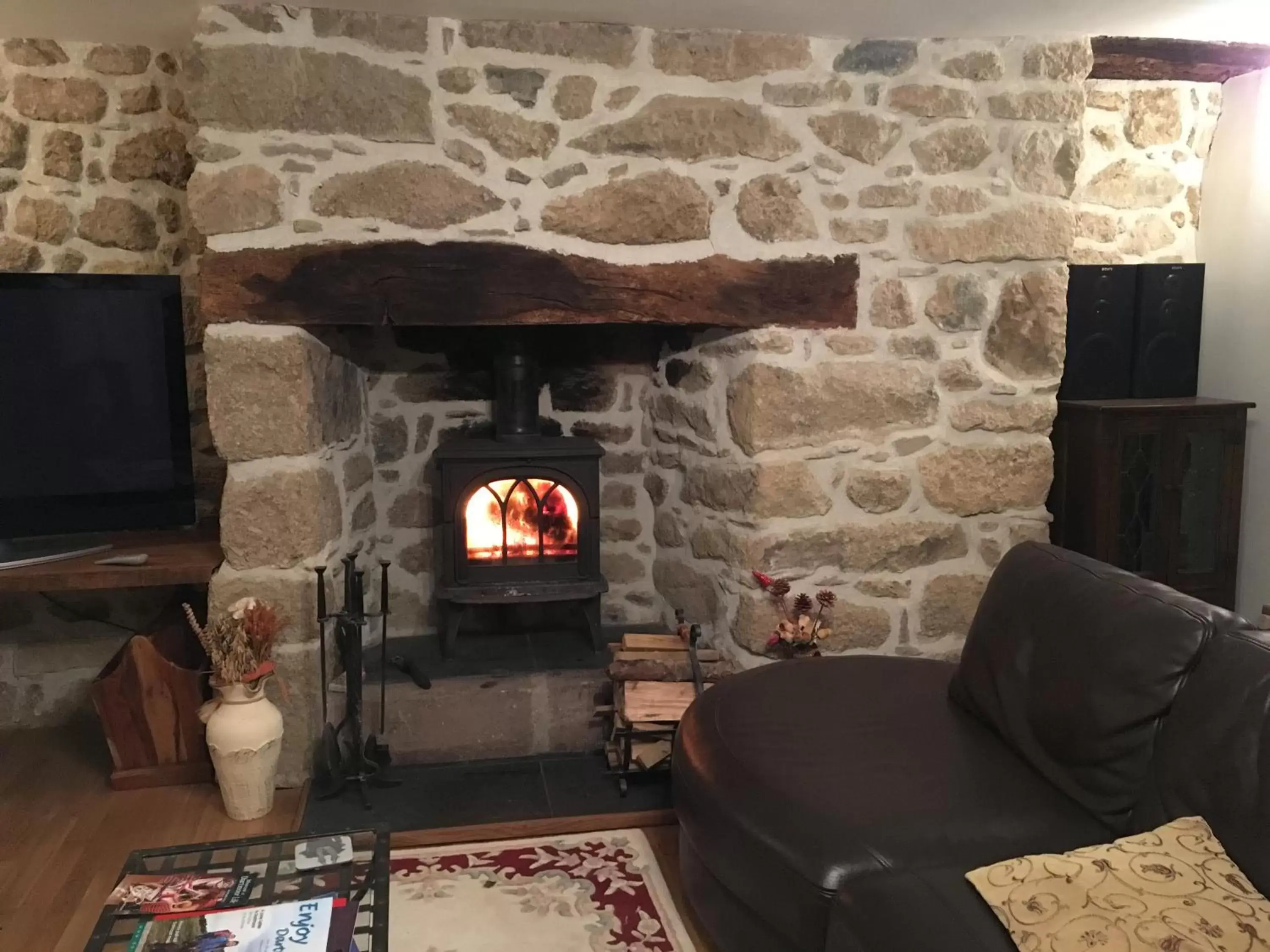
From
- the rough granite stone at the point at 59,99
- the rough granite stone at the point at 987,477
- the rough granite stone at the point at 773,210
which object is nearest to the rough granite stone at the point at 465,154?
the rough granite stone at the point at 773,210

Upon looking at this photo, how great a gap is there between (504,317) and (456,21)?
0.78 metres

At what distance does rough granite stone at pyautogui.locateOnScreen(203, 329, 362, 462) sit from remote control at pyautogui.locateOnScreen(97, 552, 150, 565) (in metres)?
0.37

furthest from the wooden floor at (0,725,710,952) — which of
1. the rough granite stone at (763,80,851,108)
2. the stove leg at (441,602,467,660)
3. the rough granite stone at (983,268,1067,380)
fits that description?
the rough granite stone at (763,80,851,108)

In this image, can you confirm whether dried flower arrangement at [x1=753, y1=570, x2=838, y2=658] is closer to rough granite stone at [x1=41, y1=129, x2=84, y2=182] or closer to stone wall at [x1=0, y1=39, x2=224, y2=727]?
stone wall at [x1=0, y1=39, x2=224, y2=727]

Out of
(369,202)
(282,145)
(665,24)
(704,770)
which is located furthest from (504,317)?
(704,770)

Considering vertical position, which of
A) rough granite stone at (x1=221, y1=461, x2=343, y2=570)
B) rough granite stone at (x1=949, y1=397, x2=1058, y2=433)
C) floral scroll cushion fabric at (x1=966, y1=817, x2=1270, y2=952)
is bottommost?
floral scroll cushion fabric at (x1=966, y1=817, x2=1270, y2=952)

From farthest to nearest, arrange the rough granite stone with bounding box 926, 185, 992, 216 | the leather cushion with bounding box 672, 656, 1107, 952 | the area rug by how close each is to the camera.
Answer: the rough granite stone with bounding box 926, 185, 992, 216
the area rug
the leather cushion with bounding box 672, 656, 1107, 952

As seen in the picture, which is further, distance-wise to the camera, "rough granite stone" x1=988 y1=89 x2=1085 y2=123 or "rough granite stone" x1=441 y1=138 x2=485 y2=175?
"rough granite stone" x1=988 y1=89 x2=1085 y2=123

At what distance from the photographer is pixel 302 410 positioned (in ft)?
8.72

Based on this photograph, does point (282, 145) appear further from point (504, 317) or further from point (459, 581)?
point (459, 581)

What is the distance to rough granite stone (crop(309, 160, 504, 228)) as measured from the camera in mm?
2566

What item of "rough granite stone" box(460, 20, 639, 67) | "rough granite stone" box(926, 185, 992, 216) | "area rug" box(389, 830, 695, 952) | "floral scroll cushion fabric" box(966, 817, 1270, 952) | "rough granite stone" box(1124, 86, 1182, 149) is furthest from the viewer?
"rough granite stone" box(1124, 86, 1182, 149)

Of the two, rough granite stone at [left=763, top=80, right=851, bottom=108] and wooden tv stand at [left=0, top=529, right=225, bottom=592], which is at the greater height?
rough granite stone at [left=763, top=80, right=851, bottom=108]

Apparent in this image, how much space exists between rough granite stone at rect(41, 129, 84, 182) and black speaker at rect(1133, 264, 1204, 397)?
11.0ft
